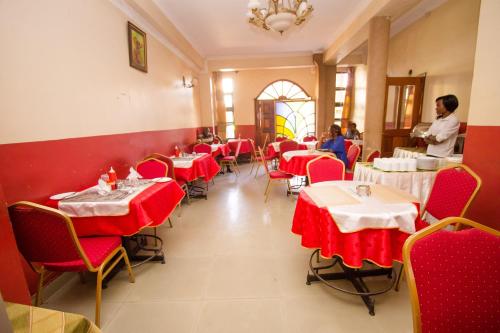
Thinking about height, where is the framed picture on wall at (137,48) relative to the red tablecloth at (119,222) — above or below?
above

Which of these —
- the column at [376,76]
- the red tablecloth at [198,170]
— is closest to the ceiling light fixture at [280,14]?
the column at [376,76]

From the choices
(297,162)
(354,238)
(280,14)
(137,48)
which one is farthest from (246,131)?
(354,238)

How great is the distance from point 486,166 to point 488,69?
0.82 meters

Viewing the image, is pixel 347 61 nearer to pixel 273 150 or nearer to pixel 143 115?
pixel 273 150

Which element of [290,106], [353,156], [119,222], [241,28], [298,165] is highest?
[241,28]

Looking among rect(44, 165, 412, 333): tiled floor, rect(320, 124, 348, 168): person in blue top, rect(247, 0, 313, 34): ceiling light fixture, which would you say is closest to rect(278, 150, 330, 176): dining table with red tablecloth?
rect(320, 124, 348, 168): person in blue top

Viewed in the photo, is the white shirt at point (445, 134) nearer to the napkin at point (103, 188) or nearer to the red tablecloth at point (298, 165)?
the red tablecloth at point (298, 165)

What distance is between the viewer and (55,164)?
82.5 inches

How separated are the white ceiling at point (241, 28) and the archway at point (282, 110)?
189 cm

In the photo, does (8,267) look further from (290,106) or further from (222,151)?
(290,106)

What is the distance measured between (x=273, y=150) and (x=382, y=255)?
4.61 metres

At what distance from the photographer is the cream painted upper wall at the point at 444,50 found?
388 centimetres

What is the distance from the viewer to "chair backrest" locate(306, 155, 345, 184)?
2545 millimetres

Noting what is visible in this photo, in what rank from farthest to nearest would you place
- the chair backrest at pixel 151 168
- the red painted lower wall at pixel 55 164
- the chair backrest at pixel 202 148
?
the chair backrest at pixel 202 148 < the chair backrest at pixel 151 168 < the red painted lower wall at pixel 55 164
